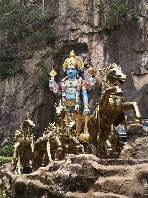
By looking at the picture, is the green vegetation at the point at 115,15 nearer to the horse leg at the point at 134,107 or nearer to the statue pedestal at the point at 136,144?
the horse leg at the point at 134,107

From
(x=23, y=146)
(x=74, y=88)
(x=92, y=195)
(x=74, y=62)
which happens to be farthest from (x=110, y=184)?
(x=74, y=62)

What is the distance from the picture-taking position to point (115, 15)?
16.4m

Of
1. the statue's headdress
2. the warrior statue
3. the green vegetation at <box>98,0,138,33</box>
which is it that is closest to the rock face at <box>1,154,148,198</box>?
the warrior statue

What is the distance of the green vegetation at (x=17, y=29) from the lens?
1762cm

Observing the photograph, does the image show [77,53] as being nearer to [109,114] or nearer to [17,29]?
[17,29]

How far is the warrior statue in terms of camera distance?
613 inches

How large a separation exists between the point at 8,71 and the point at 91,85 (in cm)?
467

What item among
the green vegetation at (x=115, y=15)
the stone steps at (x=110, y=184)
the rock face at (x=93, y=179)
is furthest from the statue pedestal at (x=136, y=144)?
the green vegetation at (x=115, y=15)

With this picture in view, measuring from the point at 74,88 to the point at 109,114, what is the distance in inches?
387

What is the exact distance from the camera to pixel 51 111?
17.3 metres

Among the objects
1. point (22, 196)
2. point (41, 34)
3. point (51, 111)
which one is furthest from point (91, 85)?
point (22, 196)

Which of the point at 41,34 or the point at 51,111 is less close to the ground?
the point at 41,34

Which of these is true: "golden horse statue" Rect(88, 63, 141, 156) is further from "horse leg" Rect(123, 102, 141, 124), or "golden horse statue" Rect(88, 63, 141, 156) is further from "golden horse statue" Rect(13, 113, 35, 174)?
"golden horse statue" Rect(13, 113, 35, 174)

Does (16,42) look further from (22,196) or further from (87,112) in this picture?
(22,196)
